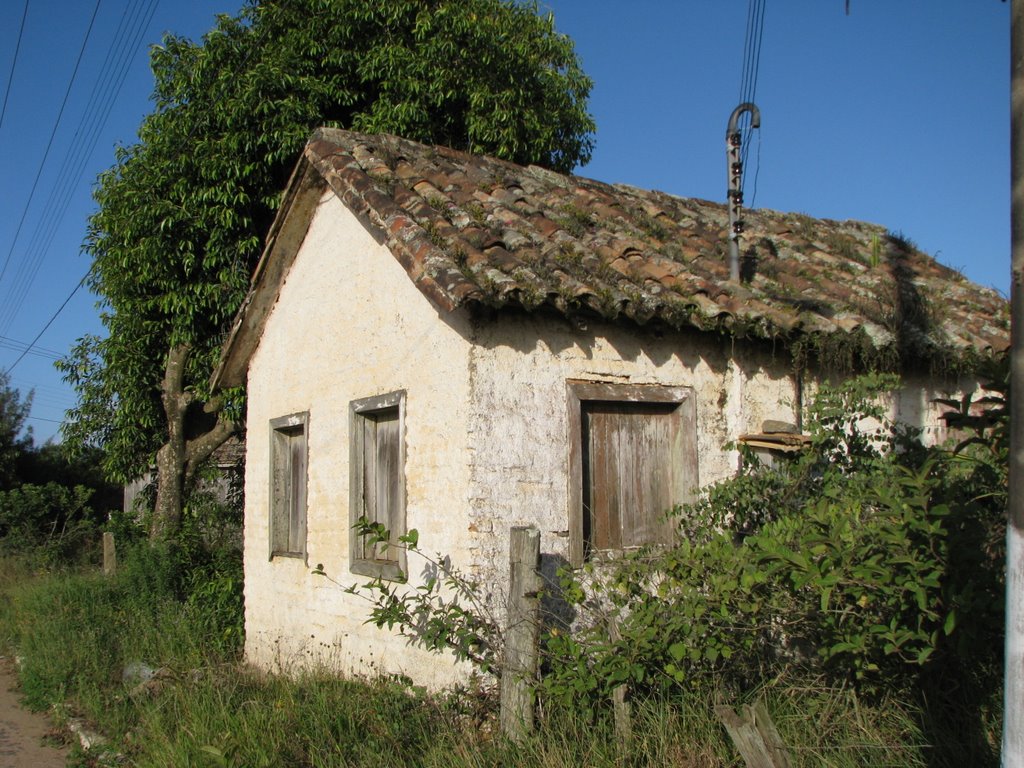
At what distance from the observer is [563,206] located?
313 inches

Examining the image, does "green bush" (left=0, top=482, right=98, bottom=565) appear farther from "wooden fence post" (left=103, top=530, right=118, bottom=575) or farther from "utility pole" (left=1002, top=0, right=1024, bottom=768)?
"utility pole" (left=1002, top=0, right=1024, bottom=768)

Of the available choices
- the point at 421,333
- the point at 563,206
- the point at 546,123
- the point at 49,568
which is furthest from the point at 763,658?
the point at 49,568

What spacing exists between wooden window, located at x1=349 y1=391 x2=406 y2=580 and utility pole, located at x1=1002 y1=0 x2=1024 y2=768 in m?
4.48

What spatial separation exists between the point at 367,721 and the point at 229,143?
8091mm

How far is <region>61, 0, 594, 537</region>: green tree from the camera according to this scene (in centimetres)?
1144

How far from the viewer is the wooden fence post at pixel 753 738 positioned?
11.6 feet

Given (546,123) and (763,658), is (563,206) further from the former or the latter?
(546,123)

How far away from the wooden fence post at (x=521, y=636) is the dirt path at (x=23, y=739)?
3761 mm

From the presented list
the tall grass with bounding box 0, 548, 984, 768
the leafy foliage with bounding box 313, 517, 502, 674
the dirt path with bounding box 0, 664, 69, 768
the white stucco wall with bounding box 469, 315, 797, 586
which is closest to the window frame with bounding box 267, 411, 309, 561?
the tall grass with bounding box 0, 548, 984, 768

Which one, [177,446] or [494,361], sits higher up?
[494,361]

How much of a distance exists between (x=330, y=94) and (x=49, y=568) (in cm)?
924

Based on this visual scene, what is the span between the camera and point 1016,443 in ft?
8.45

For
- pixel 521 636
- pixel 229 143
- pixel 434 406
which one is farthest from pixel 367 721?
pixel 229 143

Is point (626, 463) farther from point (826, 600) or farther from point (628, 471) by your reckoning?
point (826, 600)
